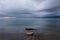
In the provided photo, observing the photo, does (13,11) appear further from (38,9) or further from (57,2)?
(57,2)

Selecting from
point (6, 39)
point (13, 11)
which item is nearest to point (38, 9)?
point (13, 11)

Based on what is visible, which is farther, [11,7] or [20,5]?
[20,5]

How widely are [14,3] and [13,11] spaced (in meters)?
0.48

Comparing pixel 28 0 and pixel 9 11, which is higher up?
pixel 28 0

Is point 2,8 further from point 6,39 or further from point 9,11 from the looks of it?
point 6,39

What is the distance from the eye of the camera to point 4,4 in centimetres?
A: 497

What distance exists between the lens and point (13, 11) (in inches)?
216

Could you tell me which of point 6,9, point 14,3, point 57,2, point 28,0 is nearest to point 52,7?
point 57,2

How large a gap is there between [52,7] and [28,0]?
6.02ft

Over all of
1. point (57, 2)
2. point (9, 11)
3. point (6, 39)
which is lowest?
point (6, 39)

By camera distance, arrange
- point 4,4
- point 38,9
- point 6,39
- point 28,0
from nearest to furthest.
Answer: point 6,39 → point 4,4 → point 28,0 → point 38,9

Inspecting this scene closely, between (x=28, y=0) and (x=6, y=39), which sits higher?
(x=28, y=0)

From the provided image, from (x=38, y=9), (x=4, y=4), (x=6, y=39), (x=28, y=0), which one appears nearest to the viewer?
(x=6, y=39)

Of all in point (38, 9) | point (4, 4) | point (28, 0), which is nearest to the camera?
point (4, 4)
